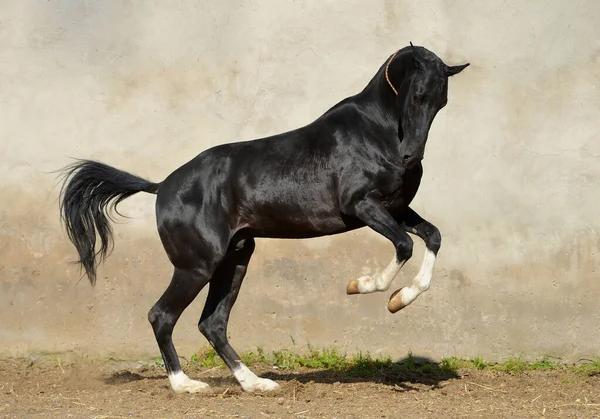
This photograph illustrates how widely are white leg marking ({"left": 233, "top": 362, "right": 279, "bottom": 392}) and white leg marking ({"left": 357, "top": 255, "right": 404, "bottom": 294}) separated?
106cm

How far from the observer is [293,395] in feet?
19.9

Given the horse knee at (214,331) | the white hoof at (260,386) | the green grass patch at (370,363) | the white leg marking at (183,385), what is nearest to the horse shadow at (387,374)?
the green grass patch at (370,363)

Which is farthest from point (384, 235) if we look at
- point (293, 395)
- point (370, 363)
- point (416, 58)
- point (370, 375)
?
point (370, 363)

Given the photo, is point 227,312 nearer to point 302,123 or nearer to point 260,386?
point 260,386

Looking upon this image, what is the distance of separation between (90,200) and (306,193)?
1.83 meters

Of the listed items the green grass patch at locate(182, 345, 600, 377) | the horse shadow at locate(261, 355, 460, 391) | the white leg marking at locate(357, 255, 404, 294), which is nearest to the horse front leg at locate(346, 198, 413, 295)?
the white leg marking at locate(357, 255, 404, 294)

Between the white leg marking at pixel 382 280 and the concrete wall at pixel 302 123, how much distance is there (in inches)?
74.6

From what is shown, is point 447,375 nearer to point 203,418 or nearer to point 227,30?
point 203,418

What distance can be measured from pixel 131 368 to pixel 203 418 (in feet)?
9.21

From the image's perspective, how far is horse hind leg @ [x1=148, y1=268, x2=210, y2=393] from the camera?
6199 millimetres

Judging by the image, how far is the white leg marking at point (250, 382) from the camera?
6242 mm

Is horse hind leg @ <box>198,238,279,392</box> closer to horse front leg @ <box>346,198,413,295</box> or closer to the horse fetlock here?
horse front leg @ <box>346,198,413,295</box>

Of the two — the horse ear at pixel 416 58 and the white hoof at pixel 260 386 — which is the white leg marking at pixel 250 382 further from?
the horse ear at pixel 416 58

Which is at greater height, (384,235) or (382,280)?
(384,235)
